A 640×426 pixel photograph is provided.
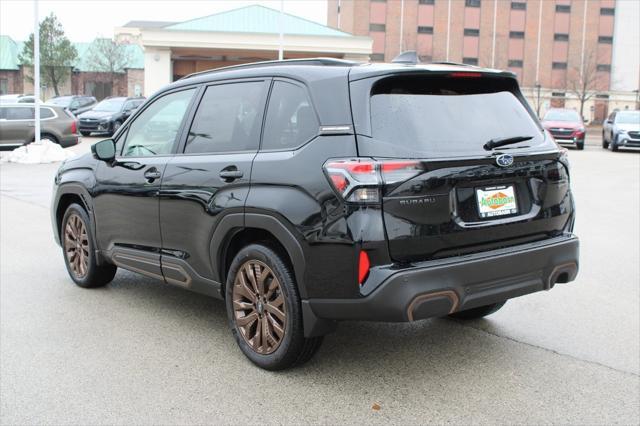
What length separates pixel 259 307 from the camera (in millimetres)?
4328

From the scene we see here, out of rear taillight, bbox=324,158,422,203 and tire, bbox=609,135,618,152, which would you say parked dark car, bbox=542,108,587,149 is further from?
rear taillight, bbox=324,158,422,203

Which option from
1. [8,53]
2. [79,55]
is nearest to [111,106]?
[79,55]

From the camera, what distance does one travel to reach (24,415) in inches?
147

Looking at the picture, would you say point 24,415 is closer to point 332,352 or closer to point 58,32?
point 332,352

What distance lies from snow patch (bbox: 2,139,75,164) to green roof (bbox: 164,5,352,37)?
69.8 ft

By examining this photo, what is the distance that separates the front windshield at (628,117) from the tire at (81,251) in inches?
1026

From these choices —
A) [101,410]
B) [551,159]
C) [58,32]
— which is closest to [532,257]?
[551,159]

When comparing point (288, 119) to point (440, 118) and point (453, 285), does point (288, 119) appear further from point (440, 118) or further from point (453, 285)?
point (453, 285)

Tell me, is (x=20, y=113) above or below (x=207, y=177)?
above

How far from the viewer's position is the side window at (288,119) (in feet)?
13.4

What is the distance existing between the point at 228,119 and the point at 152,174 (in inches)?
32.6

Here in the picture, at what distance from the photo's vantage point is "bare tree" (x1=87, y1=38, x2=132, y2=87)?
6875 cm

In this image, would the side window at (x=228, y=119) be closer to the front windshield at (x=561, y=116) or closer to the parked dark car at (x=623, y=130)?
the parked dark car at (x=623, y=130)

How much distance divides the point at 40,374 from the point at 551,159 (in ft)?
11.2
